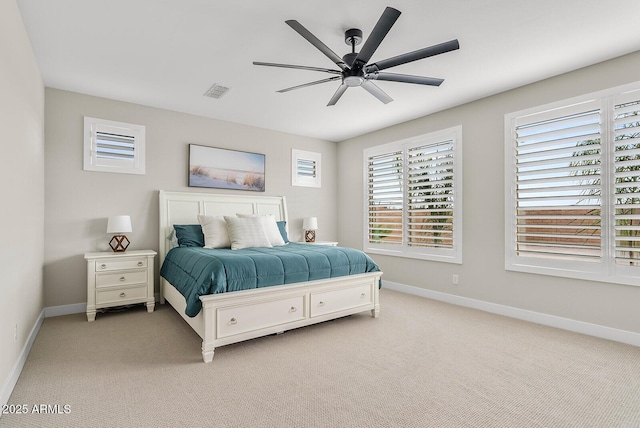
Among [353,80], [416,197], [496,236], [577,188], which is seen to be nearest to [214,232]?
[353,80]

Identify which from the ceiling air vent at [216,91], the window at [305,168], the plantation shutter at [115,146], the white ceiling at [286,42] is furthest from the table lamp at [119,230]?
the window at [305,168]

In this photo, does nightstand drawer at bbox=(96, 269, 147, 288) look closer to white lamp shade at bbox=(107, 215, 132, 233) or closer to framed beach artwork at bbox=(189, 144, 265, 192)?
white lamp shade at bbox=(107, 215, 132, 233)

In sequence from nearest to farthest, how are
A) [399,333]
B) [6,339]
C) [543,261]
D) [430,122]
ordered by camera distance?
[6,339] < [399,333] < [543,261] < [430,122]

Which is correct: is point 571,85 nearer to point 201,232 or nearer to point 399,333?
point 399,333

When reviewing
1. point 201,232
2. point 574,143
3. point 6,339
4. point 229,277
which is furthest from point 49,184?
point 574,143

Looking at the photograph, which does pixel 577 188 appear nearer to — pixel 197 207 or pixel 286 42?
pixel 286 42

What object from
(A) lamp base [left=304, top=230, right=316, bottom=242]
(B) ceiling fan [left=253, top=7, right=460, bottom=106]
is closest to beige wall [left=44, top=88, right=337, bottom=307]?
(A) lamp base [left=304, top=230, right=316, bottom=242]

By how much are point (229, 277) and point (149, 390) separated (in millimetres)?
942

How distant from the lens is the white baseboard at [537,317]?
2945 mm

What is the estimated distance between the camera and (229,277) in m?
2.72

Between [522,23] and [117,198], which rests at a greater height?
[522,23]

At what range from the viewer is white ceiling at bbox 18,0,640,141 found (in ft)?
7.52

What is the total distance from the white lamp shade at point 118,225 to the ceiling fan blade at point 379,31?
3214 millimetres

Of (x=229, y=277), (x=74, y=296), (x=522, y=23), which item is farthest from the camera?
(x=74, y=296)
